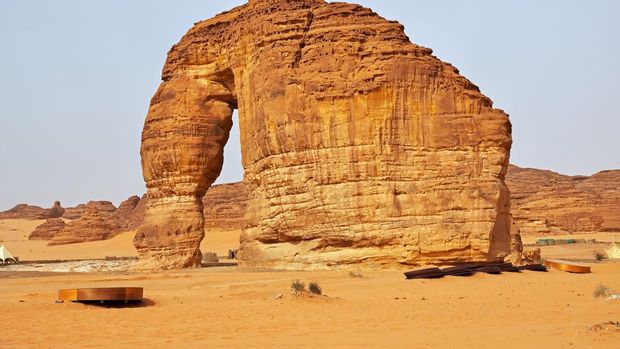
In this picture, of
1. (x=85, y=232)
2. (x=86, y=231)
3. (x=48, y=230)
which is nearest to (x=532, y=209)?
(x=86, y=231)

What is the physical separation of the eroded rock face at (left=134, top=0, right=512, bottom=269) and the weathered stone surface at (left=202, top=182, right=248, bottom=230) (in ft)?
135

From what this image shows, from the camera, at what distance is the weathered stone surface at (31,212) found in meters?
108

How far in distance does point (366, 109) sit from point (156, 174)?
11.8 meters

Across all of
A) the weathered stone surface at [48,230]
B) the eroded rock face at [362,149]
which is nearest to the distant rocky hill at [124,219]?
the weathered stone surface at [48,230]

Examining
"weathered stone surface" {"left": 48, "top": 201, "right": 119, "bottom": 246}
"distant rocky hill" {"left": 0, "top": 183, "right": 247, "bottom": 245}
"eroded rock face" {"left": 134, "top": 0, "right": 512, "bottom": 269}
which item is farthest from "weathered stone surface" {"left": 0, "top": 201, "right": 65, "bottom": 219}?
"eroded rock face" {"left": 134, "top": 0, "right": 512, "bottom": 269}

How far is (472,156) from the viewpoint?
22.0 m

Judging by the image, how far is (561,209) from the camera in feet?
207

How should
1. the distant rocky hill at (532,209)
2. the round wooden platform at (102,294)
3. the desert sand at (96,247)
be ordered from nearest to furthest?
the round wooden platform at (102,294) < the desert sand at (96,247) < the distant rocky hill at (532,209)

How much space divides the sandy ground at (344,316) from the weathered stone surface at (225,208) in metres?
48.0

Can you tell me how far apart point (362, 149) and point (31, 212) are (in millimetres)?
99494

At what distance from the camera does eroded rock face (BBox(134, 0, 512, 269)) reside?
21.6m

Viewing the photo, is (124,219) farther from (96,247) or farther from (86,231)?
(96,247)

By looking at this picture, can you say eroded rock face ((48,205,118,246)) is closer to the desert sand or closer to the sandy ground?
the desert sand

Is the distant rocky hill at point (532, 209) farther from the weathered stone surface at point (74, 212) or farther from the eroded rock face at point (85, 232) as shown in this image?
the weathered stone surface at point (74, 212)
